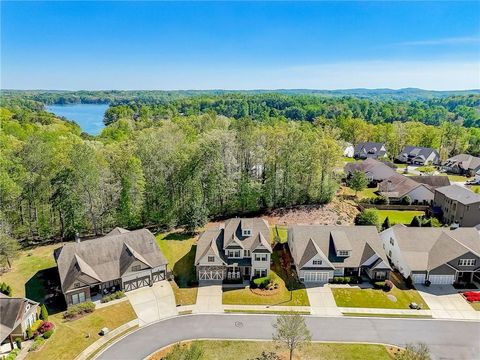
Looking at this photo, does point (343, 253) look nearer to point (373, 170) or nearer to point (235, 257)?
point (235, 257)

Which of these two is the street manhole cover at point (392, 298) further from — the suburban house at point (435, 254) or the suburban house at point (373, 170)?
the suburban house at point (373, 170)

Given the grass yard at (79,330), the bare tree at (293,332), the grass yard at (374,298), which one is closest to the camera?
the bare tree at (293,332)

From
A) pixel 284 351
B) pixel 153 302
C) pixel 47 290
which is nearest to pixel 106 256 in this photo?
pixel 47 290

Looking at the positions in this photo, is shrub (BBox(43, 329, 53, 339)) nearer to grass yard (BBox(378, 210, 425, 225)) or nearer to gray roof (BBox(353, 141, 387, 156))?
grass yard (BBox(378, 210, 425, 225))

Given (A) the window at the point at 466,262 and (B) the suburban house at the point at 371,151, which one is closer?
(A) the window at the point at 466,262

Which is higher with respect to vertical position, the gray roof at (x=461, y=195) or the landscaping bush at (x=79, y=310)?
the gray roof at (x=461, y=195)

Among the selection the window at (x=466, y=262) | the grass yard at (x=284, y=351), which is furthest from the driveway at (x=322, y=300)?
the window at (x=466, y=262)

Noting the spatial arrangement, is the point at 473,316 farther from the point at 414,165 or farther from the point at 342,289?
the point at 414,165
